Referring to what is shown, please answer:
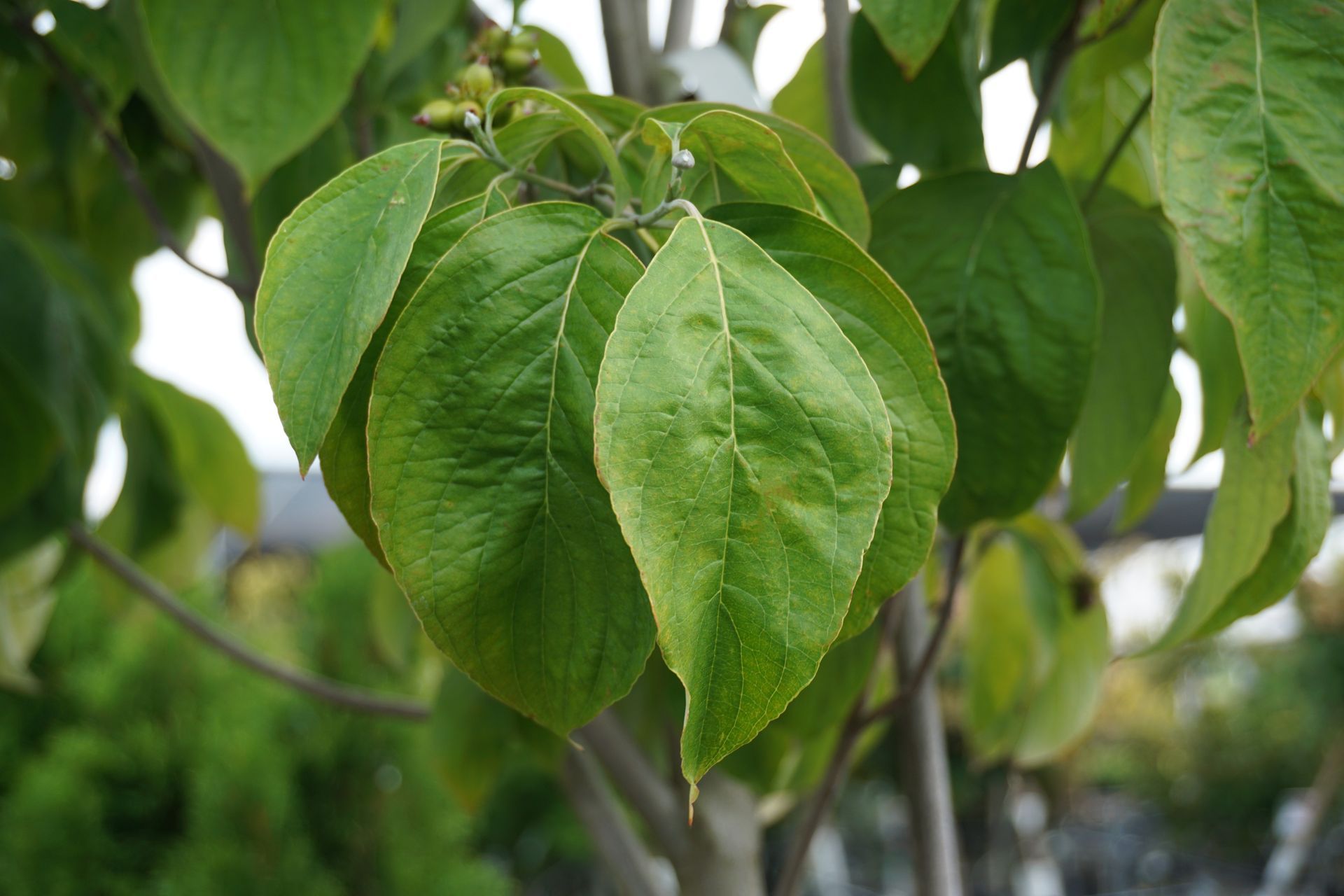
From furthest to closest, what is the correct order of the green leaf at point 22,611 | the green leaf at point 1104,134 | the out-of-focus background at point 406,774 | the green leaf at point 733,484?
the out-of-focus background at point 406,774 < the green leaf at point 22,611 < the green leaf at point 1104,134 < the green leaf at point 733,484

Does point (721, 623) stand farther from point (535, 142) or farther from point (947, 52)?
point (947, 52)

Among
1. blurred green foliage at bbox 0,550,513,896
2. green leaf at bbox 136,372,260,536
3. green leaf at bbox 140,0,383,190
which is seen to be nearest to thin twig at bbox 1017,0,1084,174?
green leaf at bbox 140,0,383,190

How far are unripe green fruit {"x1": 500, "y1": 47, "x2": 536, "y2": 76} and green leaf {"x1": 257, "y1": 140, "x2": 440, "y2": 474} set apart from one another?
0.46 ft

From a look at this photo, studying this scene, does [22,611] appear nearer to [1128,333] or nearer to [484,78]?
[484,78]

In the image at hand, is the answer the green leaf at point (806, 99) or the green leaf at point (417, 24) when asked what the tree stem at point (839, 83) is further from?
the green leaf at point (417, 24)

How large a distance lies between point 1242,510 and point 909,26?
16 cm

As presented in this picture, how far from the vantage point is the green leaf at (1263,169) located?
0.78 ft

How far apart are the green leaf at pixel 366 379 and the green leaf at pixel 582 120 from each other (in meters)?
0.02

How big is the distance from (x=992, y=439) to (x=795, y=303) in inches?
6.0

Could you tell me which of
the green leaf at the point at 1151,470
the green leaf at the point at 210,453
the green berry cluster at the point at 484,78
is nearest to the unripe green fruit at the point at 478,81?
the green berry cluster at the point at 484,78

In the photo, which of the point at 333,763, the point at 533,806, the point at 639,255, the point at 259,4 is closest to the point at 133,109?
the point at 259,4

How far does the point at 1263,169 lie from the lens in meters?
0.25

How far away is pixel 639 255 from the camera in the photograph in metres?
0.33

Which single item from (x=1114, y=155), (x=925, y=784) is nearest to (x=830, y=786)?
(x=925, y=784)
